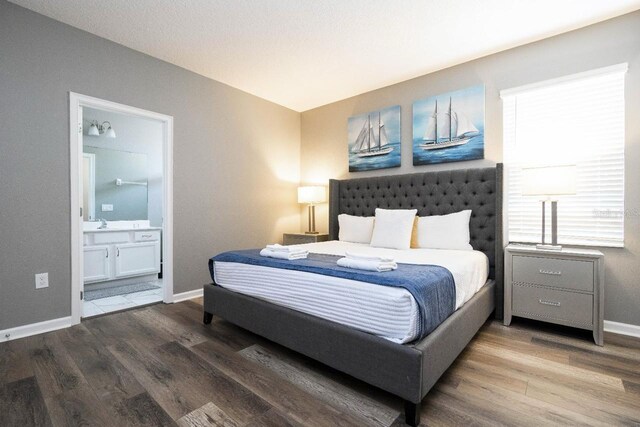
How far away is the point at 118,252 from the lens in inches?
152

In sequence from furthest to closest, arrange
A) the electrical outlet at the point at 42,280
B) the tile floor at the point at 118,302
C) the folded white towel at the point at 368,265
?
the tile floor at the point at 118,302
the electrical outlet at the point at 42,280
the folded white towel at the point at 368,265

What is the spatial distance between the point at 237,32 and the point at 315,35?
2.26 feet

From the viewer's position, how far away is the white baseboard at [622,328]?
2.42m

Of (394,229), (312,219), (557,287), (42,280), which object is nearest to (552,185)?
(557,287)

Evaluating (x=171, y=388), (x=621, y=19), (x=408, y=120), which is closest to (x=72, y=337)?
(x=171, y=388)

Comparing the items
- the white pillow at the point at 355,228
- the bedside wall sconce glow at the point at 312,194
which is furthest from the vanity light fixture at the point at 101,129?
the white pillow at the point at 355,228

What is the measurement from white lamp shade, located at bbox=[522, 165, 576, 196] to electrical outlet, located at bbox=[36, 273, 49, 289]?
404cm

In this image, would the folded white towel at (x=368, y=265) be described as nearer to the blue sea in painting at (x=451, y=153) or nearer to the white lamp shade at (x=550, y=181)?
the white lamp shade at (x=550, y=181)

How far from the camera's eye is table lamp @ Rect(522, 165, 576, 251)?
7.88ft

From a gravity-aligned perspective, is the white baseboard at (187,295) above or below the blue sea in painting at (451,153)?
below

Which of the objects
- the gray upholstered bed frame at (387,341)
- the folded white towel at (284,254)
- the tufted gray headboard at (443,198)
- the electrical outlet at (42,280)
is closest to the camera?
the gray upholstered bed frame at (387,341)

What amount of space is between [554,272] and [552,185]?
693 millimetres

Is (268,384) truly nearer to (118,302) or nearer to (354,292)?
(354,292)

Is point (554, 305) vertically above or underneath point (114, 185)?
underneath
